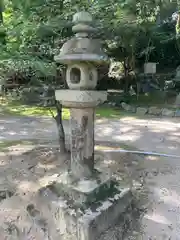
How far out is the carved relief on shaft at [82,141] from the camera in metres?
2.31

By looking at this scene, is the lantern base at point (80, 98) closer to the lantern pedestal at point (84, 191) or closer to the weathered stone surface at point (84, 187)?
the lantern pedestal at point (84, 191)

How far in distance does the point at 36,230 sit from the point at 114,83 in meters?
9.63

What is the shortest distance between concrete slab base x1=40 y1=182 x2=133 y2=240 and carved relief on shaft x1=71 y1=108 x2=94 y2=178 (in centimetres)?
33

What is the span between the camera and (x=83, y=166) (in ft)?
7.94

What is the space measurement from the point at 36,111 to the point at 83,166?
664 cm

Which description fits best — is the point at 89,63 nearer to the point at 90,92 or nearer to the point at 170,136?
the point at 90,92

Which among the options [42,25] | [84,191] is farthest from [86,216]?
[42,25]

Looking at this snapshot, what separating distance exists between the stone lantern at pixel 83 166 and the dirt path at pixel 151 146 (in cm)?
36

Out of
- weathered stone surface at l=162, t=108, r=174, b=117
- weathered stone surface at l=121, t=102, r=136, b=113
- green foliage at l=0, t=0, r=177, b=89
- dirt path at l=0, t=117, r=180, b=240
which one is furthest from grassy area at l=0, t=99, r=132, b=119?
green foliage at l=0, t=0, r=177, b=89

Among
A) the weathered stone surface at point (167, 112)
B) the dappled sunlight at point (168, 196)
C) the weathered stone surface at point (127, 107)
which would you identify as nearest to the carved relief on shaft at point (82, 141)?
the dappled sunlight at point (168, 196)

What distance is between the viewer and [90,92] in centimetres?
211

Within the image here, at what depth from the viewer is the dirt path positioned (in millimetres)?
2371

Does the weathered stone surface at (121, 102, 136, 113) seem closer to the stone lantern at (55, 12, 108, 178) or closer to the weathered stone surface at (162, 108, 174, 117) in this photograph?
the weathered stone surface at (162, 108, 174, 117)

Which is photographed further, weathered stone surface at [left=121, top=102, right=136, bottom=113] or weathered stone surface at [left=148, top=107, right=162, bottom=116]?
weathered stone surface at [left=121, top=102, right=136, bottom=113]
